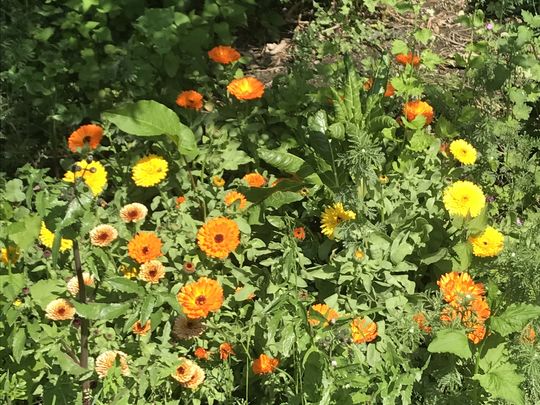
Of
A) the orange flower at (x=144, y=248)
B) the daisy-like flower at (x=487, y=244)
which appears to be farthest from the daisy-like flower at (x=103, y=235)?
the daisy-like flower at (x=487, y=244)

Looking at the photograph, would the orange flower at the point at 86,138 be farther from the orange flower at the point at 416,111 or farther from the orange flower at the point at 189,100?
the orange flower at the point at 416,111

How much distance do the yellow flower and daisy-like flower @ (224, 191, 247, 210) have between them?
909 millimetres

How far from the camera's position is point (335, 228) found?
108 inches

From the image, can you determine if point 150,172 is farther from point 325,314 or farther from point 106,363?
point 325,314

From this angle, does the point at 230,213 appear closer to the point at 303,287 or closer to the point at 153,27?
the point at 303,287

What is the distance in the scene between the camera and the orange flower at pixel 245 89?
3205mm

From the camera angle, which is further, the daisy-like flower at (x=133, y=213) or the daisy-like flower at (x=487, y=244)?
the daisy-like flower at (x=133, y=213)

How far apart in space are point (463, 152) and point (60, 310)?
1735 mm

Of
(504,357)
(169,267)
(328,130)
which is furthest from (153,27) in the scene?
(504,357)

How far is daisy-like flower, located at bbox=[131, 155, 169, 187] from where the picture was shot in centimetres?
299

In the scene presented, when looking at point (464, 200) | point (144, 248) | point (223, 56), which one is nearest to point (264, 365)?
point (144, 248)

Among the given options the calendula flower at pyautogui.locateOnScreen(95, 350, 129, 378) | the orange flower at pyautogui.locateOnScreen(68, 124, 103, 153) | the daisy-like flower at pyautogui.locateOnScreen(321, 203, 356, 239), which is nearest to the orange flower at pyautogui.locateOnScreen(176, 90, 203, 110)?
the orange flower at pyautogui.locateOnScreen(68, 124, 103, 153)

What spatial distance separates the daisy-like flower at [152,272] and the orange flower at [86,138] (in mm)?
709

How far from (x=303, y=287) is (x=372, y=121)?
85 cm
